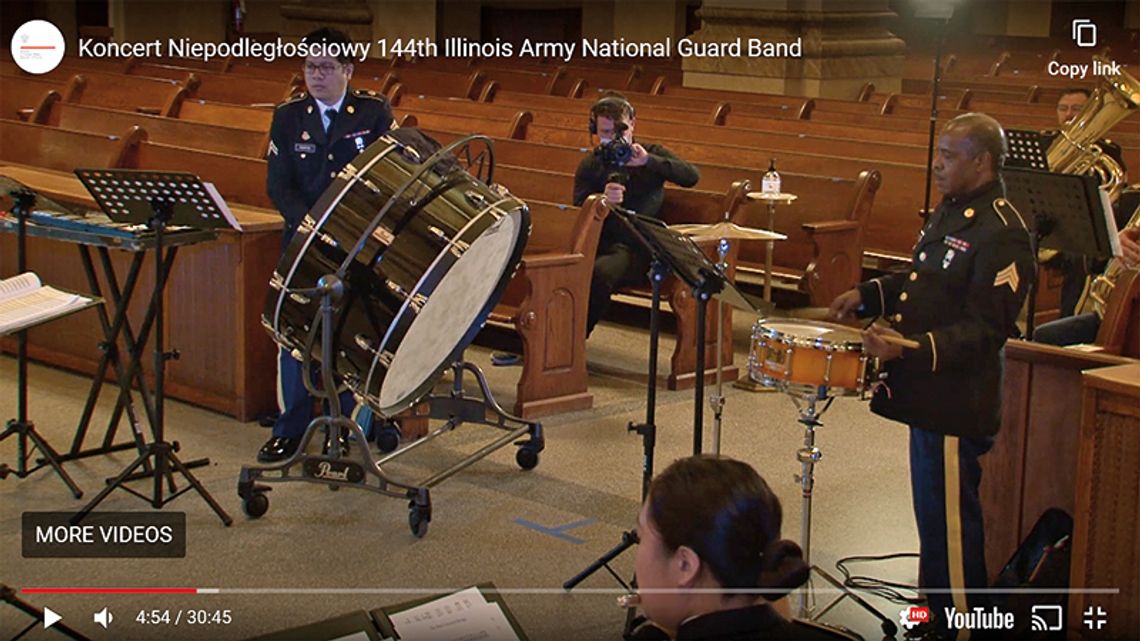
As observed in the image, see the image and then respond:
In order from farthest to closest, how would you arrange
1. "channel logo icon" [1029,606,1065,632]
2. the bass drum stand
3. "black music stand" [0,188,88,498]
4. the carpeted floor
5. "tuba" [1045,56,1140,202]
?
"tuba" [1045,56,1140,202]
"black music stand" [0,188,88,498]
the bass drum stand
the carpeted floor
"channel logo icon" [1029,606,1065,632]

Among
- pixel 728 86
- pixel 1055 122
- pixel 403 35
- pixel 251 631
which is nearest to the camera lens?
pixel 251 631

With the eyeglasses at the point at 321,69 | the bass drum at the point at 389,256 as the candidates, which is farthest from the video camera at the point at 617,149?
the bass drum at the point at 389,256

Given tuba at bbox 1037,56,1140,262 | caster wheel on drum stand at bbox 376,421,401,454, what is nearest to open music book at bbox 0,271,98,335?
caster wheel on drum stand at bbox 376,421,401,454

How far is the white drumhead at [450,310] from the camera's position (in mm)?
4766

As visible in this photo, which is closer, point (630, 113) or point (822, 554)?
point (822, 554)

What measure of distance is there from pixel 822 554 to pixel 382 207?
5.71ft

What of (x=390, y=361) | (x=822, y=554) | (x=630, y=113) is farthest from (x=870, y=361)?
(x=630, y=113)

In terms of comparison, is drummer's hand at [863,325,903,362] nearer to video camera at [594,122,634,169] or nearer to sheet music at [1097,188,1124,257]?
sheet music at [1097,188,1124,257]

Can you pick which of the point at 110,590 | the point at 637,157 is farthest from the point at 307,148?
the point at 110,590

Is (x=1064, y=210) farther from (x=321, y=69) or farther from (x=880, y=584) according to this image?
(x=321, y=69)

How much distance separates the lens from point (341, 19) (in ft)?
56.1

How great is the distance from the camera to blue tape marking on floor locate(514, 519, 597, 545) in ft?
16.6

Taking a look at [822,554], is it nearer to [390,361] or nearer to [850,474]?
[850,474]

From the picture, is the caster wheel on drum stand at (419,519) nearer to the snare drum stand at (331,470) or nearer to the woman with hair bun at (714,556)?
the snare drum stand at (331,470)
